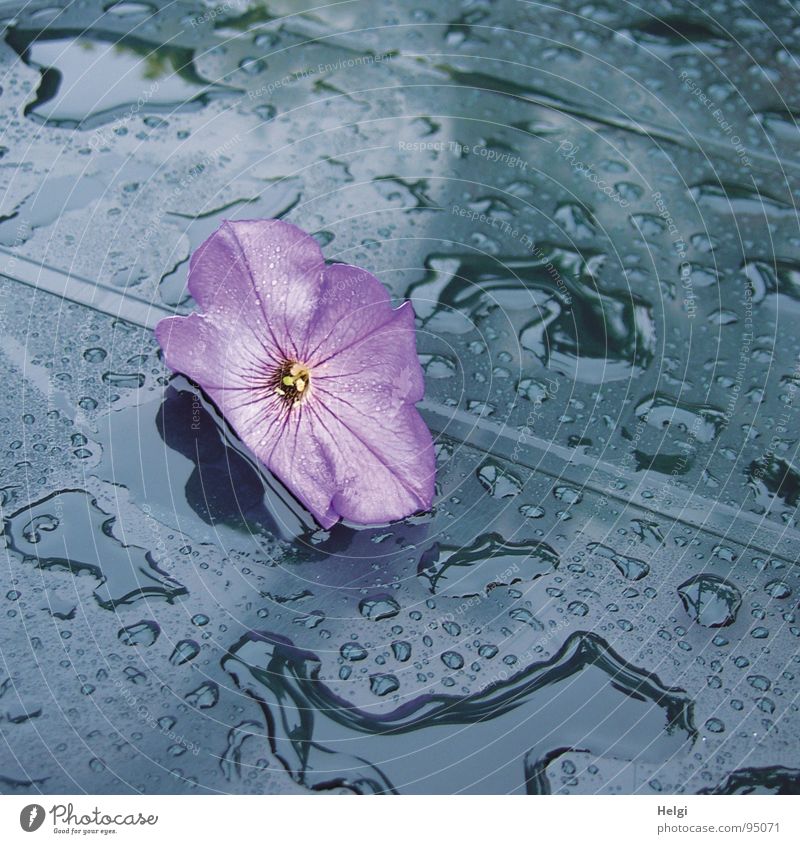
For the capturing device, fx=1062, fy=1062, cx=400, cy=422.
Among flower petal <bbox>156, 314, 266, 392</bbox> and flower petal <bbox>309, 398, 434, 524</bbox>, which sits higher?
flower petal <bbox>156, 314, 266, 392</bbox>

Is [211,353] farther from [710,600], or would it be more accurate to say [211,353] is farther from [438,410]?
[710,600]

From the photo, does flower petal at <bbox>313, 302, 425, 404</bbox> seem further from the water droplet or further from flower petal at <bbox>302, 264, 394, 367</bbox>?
the water droplet

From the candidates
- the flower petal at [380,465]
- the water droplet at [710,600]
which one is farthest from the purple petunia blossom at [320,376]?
the water droplet at [710,600]

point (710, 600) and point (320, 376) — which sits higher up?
point (320, 376)

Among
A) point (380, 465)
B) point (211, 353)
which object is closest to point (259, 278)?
point (211, 353)

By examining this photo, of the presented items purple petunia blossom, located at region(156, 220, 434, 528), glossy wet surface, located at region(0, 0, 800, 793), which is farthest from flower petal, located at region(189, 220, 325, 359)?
glossy wet surface, located at region(0, 0, 800, 793)

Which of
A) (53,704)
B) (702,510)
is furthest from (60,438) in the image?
(702,510)
